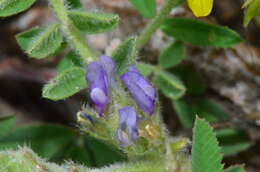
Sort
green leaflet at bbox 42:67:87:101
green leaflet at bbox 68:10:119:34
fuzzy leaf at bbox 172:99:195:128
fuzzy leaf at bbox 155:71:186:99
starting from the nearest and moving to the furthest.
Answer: green leaflet at bbox 42:67:87:101 < green leaflet at bbox 68:10:119:34 < fuzzy leaf at bbox 155:71:186:99 < fuzzy leaf at bbox 172:99:195:128

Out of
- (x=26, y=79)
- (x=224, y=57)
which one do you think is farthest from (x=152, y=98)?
(x=26, y=79)

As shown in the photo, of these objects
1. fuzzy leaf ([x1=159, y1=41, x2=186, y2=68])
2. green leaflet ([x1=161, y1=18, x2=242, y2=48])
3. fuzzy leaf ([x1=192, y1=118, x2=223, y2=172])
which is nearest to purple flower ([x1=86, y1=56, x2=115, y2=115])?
fuzzy leaf ([x1=192, y1=118, x2=223, y2=172])

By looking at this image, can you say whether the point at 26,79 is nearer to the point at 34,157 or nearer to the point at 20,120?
the point at 20,120

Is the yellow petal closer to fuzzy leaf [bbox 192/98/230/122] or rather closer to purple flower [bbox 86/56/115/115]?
purple flower [bbox 86/56/115/115]

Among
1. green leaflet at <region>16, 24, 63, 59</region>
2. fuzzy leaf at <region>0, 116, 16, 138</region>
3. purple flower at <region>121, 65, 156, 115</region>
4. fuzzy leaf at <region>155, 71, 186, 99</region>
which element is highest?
green leaflet at <region>16, 24, 63, 59</region>

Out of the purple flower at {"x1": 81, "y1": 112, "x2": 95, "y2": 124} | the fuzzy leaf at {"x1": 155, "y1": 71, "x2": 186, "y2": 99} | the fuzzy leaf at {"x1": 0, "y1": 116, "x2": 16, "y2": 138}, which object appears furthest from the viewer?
the fuzzy leaf at {"x1": 155, "y1": 71, "x2": 186, "y2": 99}

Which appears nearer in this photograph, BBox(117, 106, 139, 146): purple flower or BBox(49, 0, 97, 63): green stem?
BBox(117, 106, 139, 146): purple flower

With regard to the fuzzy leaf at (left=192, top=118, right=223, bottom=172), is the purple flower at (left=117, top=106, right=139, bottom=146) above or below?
above
